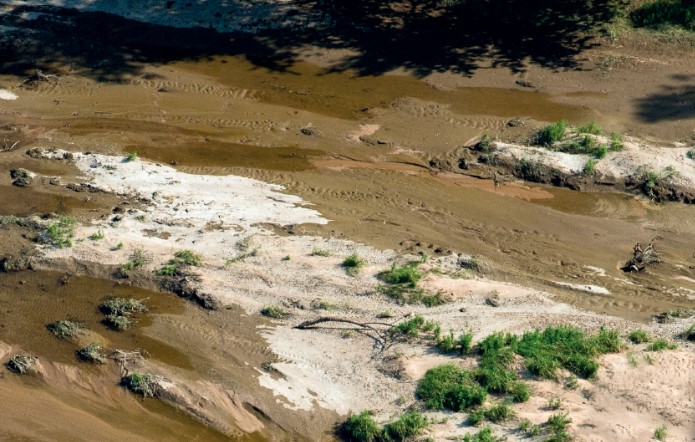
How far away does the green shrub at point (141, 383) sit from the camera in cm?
1160

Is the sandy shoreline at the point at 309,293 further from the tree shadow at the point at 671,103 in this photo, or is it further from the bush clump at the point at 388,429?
the tree shadow at the point at 671,103

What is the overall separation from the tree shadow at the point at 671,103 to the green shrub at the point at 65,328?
41.0 feet

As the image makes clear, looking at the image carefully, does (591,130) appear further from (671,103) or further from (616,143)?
(671,103)

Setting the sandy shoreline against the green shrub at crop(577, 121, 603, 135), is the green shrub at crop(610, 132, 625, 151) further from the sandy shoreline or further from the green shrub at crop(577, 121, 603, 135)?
the sandy shoreline

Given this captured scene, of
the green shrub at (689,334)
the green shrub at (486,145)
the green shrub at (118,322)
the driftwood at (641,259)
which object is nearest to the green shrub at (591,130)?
the green shrub at (486,145)

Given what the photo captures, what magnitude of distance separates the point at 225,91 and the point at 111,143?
3.15 metres

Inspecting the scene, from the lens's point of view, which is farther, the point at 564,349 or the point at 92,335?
the point at 92,335

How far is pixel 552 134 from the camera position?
55.5 ft

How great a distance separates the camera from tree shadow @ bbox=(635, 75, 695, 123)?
717 inches

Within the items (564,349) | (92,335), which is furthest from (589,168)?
(92,335)

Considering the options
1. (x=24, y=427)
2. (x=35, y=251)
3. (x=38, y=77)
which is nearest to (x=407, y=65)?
(x=38, y=77)

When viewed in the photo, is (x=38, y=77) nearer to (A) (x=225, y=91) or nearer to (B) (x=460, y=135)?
(A) (x=225, y=91)

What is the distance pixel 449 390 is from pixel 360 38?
461 inches

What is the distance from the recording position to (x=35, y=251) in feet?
45.7
